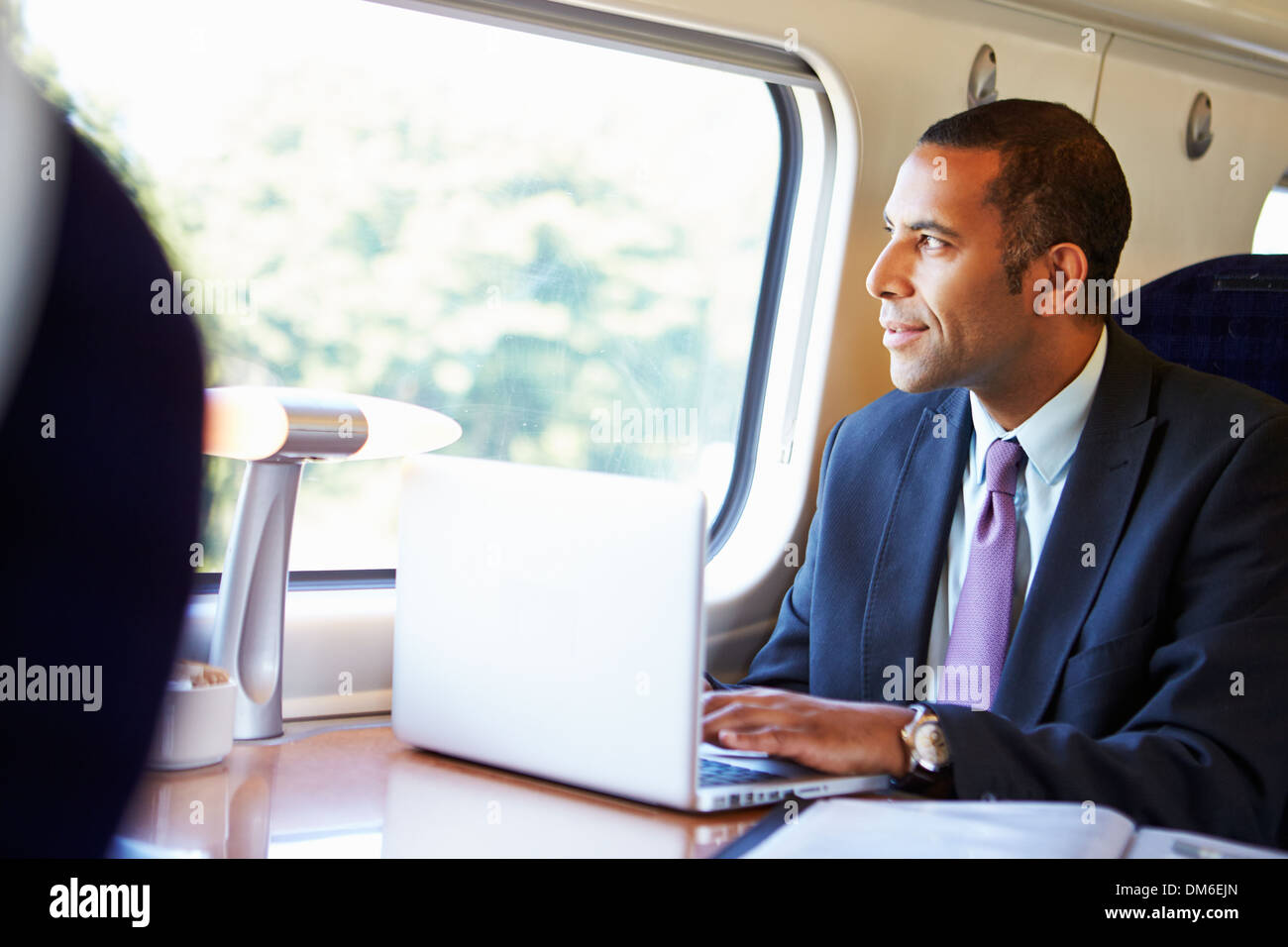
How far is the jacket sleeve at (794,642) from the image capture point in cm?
207

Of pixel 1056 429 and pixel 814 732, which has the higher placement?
pixel 1056 429

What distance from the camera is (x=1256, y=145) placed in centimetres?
282

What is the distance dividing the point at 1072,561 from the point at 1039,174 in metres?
0.66

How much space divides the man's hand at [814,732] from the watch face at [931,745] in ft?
0.07

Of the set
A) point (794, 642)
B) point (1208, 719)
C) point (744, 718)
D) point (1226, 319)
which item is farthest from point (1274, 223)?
point (744, 718)

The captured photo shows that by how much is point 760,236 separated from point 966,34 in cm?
53

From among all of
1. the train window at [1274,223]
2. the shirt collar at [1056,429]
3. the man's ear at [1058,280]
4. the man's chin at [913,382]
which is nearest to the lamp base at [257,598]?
the man's chin at [913,382]

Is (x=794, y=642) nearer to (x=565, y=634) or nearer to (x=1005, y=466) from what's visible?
(x=1005, y=466)

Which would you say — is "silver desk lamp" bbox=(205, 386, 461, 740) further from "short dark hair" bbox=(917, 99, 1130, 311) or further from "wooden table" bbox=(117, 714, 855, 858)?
"short dark hair" bbox=(917, 99, 1130, 311)

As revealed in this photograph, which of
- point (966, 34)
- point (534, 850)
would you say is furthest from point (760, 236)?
point (534, 850)

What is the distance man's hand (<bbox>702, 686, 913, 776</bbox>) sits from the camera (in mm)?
1404

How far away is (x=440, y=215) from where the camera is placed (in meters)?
2.15
